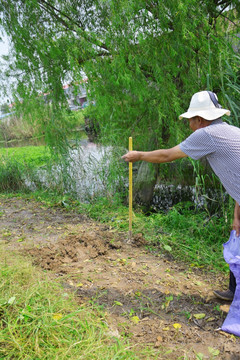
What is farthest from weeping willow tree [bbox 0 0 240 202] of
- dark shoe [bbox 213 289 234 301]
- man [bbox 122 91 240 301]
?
dark shoe [bbox 213 289 234 301]

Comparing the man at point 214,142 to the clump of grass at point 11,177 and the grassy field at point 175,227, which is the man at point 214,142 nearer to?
the grassy field at point 175,227

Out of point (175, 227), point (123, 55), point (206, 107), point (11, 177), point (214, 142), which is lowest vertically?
point (175, 227)

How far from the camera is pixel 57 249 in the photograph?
3.43 meters

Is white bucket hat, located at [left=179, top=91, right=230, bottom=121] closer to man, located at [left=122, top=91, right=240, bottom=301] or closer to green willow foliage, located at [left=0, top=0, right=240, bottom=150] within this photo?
man, located at [left=122, top=91, right=240, bottom=301]

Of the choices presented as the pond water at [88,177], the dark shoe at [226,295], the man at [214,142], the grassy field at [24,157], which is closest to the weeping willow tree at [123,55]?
the pond water at [88,177]

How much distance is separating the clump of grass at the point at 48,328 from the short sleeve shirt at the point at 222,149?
4.23 ft

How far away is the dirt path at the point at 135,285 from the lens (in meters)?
2.22

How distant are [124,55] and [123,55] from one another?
30 millimetres

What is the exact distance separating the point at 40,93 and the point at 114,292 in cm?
441

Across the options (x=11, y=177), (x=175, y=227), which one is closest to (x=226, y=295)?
(x=175, y=227)

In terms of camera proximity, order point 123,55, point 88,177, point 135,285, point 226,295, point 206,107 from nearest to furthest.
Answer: point 206,107 < point 226,295 < point 135,285 < point 123,55 < point 88,177

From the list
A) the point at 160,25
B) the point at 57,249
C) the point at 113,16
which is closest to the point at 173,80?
the point at 160,25

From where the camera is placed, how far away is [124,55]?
509cm

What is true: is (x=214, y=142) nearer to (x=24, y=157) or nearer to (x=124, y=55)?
(x=124, y=55)
